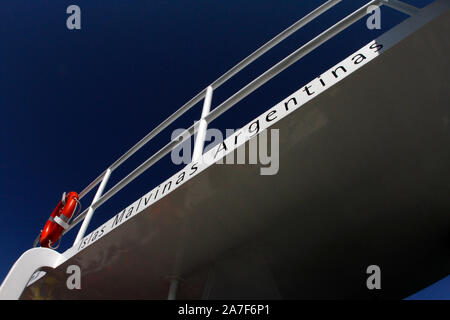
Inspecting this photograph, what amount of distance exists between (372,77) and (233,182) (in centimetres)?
115

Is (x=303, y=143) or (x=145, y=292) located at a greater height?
(x=303, y=143)

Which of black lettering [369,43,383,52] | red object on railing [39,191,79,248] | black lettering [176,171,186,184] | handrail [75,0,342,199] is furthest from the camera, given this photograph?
red object on railing [39,191,79,248]

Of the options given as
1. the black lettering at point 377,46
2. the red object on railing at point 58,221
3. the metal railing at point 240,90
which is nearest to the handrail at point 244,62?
the metal railing at point 240,90

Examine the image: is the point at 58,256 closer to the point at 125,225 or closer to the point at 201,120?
the point at 125,225

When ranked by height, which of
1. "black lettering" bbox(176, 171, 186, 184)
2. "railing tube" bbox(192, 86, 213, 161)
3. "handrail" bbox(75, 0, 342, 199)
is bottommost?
"black lettering" bbox(176, 171, 186, 184)

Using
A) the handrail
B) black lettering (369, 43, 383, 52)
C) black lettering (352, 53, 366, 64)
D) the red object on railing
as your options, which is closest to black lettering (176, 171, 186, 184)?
the handrail

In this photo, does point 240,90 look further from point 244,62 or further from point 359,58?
point 359,58

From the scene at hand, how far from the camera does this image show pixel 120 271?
2.79 m

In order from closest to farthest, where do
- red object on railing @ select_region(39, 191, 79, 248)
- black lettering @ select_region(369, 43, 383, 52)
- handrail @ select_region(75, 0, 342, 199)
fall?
black lettering @ select_region(369, 43, 383, 52) < handrail @ select_region(75, 0, 342, 199) < red object on railing @ select_region(39, 191, 79, 248)

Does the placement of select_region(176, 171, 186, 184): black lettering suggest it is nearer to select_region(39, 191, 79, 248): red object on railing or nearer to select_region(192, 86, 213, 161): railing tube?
select_region(192, 86, 213, 161): railing tube

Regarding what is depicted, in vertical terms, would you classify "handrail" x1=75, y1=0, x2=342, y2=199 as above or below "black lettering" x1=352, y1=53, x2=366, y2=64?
above

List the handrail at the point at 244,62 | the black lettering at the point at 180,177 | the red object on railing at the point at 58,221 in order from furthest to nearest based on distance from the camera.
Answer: the red object on railing at the point at 58,221 < the handrail at the point at 244,62 < the black lettering at the point at 180,177

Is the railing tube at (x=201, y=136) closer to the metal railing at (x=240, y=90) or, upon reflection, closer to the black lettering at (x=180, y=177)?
the metal railing at (x=240, y=90)
